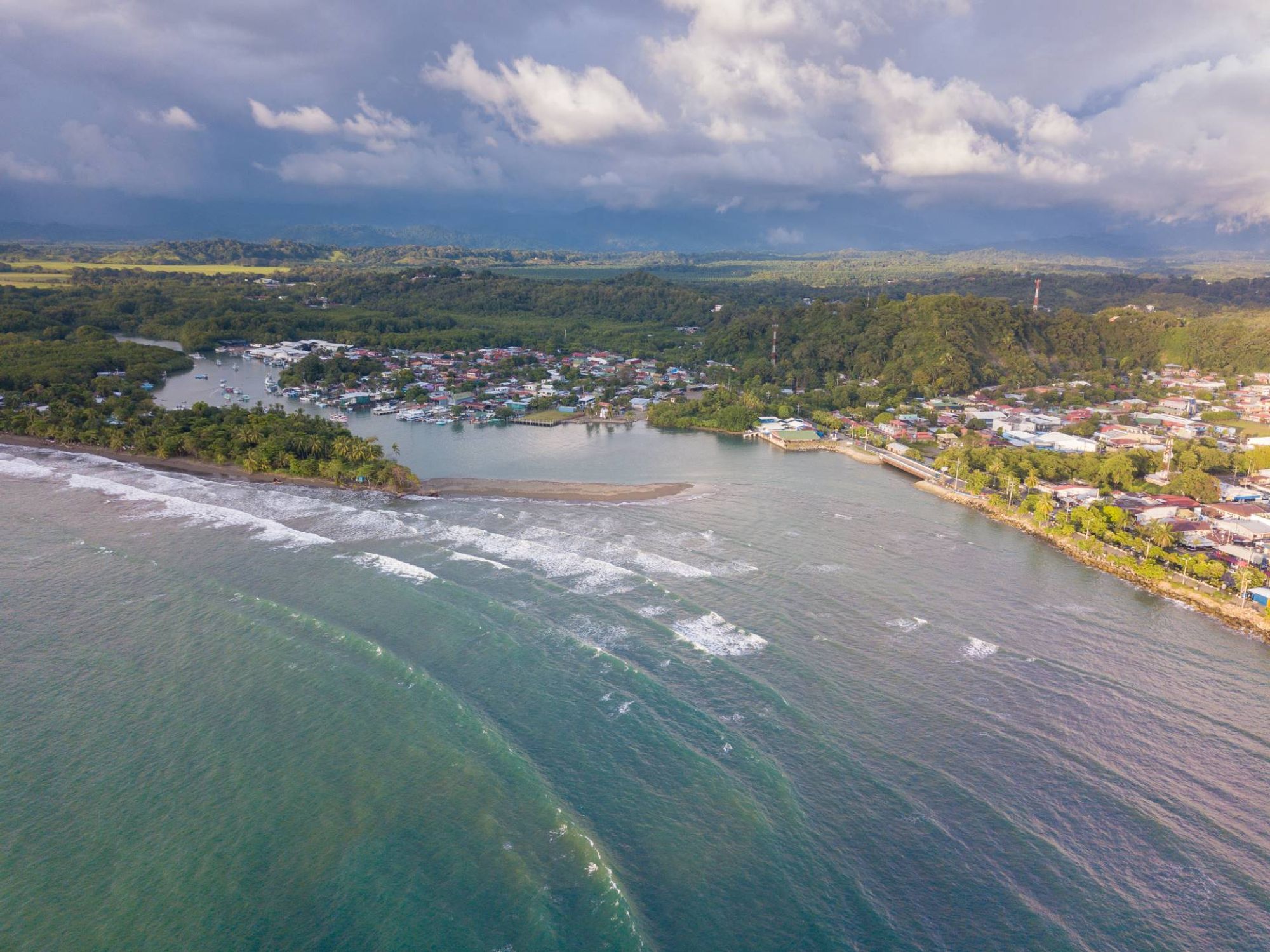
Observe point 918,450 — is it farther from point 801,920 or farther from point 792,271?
point 792,271

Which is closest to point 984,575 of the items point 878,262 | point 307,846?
point 307,846

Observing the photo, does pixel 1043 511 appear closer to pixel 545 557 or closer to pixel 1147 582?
pixel 1147 582

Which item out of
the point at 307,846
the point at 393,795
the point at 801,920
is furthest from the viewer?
the point at 393,795

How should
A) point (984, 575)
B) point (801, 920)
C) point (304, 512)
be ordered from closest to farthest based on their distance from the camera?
point (801, 920) → point (984, 575) → point (304, 512)

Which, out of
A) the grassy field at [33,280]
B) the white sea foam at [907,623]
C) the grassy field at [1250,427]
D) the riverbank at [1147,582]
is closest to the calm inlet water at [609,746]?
the white sea foam at [907,623]

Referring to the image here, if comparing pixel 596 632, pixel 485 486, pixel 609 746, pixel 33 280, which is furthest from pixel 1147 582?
pixel 33 280

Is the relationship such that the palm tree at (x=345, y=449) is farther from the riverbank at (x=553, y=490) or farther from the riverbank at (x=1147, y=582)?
the riverbank at (x=1147, y=582)

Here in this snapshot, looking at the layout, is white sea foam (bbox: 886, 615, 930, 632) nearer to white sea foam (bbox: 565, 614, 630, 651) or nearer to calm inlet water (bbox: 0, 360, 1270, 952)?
calm inlet water (bbox: 0, 360, 1270, 952)

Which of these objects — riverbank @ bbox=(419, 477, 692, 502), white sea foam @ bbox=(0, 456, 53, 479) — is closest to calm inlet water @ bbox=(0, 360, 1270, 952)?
riverbank @ bbox=(419, 477, 692, 502)
